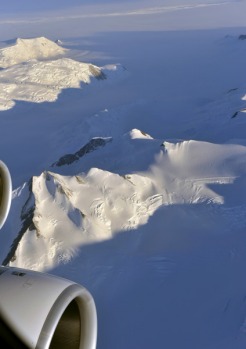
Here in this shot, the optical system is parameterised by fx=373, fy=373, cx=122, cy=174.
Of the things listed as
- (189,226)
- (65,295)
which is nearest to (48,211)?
(189,226)

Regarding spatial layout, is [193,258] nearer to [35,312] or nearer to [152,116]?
[35,312]

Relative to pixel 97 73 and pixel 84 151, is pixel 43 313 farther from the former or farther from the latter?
pixel 97 73

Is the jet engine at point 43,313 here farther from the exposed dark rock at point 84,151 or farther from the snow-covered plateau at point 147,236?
the exposed dark rock at point 84,151

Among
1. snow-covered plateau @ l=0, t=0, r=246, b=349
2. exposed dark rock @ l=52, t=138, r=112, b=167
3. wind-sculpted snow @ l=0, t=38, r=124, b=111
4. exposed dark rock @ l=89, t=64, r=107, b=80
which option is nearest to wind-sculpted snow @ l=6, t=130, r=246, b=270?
snow-covered plateau @ l=0, t=0, r=246, b=349

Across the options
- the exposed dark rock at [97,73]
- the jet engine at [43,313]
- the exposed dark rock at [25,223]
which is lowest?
the exposed dark rock at [97,73]

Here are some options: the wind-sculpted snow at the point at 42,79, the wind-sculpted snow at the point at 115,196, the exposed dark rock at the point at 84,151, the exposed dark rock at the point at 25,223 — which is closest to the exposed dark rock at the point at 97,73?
the wind-sculpted snow at the point at 42,79

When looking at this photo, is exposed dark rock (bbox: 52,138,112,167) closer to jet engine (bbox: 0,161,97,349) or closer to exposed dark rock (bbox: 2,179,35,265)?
exposed dark rock (bbox: 2,179,35,265)
